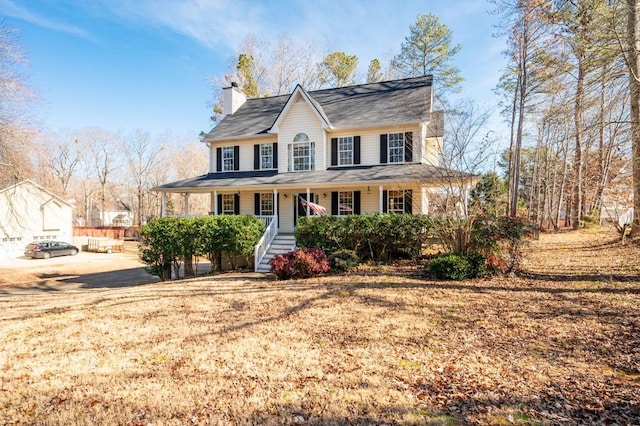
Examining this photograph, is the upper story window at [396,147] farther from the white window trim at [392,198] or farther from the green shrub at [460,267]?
the green shrub at [460,267]

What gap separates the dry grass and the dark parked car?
20.1 m

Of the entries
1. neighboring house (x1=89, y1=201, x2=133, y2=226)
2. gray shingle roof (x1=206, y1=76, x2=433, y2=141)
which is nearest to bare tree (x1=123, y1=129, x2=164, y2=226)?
neighboring house (x1=89, y1=201, x2=133, y2=226)

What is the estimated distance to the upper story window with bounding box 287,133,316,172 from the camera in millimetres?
17188

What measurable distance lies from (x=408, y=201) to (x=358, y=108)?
589 centimetres

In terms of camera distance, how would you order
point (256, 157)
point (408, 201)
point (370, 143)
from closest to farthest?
point (408, 201), point (370, 143), point (256, 157)

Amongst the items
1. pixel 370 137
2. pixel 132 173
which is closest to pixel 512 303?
pixel 370 137

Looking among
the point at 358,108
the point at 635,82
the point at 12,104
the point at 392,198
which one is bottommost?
the point at 392,198

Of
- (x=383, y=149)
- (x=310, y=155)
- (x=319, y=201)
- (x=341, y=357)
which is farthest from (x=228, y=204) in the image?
(x=341, y=357)

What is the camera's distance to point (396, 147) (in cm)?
1608

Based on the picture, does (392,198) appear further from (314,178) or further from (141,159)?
(141,159)

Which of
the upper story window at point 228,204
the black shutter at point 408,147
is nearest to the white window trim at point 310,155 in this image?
the upper story window at point 228,204

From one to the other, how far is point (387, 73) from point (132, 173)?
3963 cm

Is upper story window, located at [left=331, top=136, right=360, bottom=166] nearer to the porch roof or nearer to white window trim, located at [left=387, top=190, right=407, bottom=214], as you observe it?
the porch roof

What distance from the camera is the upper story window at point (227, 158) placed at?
19.3m
